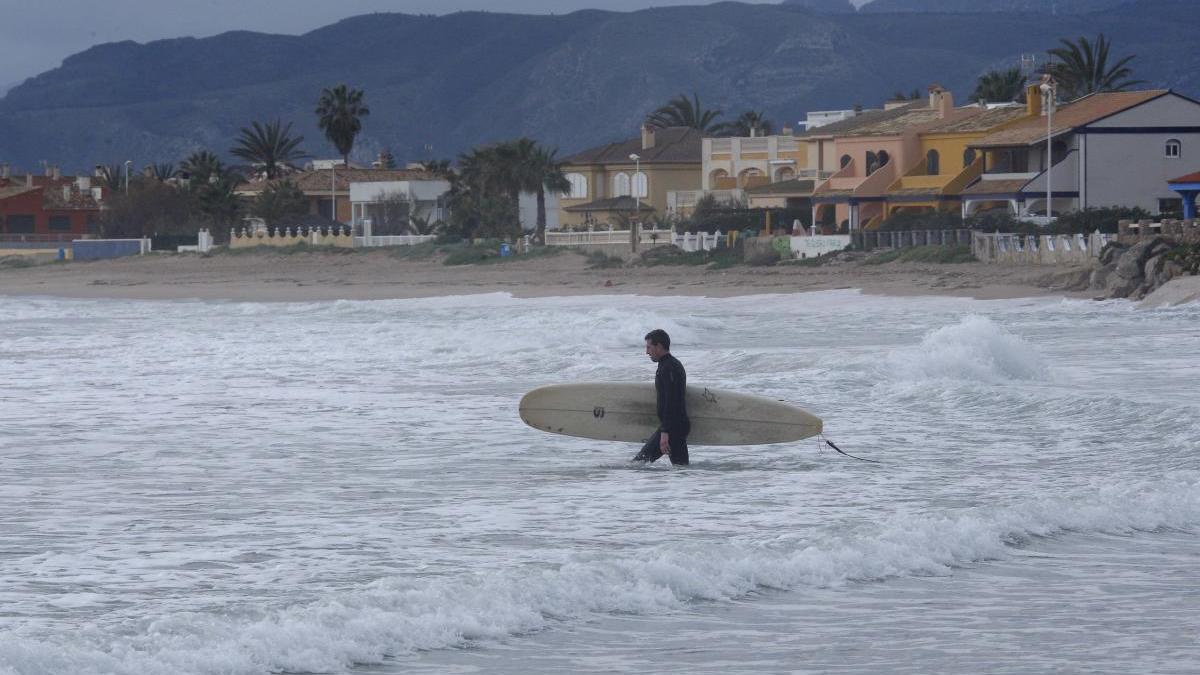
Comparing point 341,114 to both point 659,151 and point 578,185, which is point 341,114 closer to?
point 578,185

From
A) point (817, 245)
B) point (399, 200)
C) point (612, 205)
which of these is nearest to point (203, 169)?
point (399, 200)

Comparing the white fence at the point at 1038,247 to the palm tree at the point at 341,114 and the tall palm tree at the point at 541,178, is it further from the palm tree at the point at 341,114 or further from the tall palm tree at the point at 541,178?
the palm tree at the point at 341,114

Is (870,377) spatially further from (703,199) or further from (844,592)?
(703,199)

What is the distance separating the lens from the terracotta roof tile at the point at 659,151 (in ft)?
273

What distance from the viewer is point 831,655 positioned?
8555mm

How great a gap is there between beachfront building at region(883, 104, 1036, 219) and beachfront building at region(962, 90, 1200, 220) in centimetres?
260

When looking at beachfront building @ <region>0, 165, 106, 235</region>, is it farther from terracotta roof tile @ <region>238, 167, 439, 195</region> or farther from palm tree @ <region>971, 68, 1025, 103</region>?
palm tree @ <region>971, 68, 1025, 103</region>

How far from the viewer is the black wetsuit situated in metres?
13.9

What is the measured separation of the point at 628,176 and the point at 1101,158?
31.7 metres

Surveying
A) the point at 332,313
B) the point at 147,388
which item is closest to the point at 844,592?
the point at 147,388

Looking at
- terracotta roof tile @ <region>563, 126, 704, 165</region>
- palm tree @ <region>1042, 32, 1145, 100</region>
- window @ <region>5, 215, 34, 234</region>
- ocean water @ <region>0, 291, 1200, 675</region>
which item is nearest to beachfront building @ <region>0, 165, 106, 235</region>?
window @ <region>5, 215, 34, 234</region>

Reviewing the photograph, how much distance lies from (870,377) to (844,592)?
1255cm

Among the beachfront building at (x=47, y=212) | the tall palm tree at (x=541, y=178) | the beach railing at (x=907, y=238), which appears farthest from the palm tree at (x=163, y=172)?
the beach railing at (x=907, y=238)

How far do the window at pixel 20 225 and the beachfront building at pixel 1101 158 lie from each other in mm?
60912
